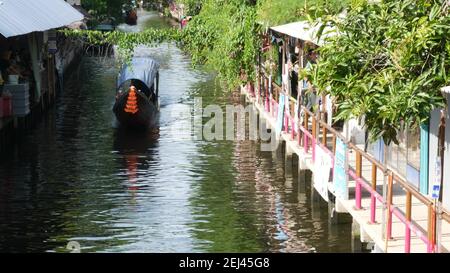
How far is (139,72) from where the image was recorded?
135 feet

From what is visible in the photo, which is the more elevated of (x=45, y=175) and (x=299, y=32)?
(x=299, y=32)

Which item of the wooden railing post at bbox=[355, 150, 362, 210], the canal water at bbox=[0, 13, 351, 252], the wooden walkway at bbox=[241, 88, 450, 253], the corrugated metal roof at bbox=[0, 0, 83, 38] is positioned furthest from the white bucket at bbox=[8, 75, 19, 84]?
the wooden railing post at bbox=[355, 150, 362, 210]

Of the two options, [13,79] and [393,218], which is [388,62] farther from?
[13,79]

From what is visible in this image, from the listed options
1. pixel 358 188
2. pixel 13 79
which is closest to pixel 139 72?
pixel 13 79

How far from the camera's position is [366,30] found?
17.0 m

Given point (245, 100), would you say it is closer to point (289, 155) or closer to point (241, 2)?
point (241, 2)

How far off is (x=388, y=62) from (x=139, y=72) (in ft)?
82.8

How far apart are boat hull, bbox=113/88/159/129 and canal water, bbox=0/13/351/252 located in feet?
1.79

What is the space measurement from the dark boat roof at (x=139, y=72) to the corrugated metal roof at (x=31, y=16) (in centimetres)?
285

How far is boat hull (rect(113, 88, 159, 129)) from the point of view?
37.6 metres

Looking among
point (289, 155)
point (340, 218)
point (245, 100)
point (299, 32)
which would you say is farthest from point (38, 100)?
point (340, 218)

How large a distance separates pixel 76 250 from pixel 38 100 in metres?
18.8

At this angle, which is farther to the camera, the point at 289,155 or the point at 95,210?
the point at 289,155
